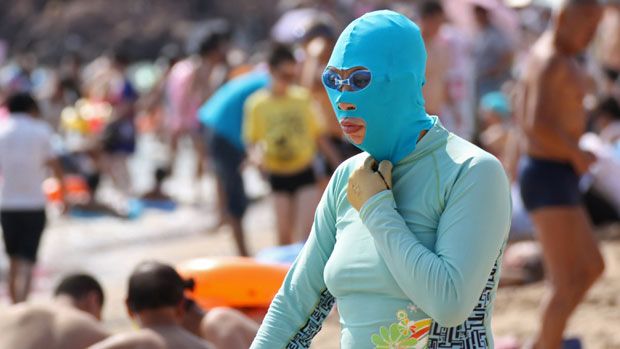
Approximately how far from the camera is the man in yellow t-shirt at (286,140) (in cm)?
909

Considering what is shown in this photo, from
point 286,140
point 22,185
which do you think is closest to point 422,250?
point 22,185

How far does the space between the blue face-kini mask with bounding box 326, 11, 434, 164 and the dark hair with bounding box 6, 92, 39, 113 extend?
6.01 m

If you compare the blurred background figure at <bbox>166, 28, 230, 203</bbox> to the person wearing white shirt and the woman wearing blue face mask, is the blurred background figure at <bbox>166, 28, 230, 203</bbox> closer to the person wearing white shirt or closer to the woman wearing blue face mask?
the person wearing white shirt

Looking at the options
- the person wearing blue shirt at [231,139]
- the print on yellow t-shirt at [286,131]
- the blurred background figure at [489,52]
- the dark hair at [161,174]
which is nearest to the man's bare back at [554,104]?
the print on yellow t-shirt at [286,131]

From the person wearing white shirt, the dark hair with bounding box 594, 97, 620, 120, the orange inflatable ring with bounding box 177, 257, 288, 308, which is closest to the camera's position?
the orange inflatable ring with bounding box 177, 257, 288, 308

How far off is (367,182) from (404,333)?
0.34 meters

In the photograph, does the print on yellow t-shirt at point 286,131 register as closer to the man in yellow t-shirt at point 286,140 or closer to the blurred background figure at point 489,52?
the man in yellow t-shirt at point 286,140

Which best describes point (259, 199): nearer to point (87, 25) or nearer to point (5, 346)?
point (5, 346)

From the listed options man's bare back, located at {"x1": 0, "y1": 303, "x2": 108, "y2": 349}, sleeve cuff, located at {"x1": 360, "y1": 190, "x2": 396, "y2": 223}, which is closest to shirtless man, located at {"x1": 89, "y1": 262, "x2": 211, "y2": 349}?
man's bare back, located at {"x1": 0, "y1": 303, "x2": 108, "y2": 349}

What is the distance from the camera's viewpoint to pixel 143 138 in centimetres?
2631

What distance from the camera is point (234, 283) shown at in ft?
20.3

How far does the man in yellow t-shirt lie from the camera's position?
9.09 m

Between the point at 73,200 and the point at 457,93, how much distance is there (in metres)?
5.76

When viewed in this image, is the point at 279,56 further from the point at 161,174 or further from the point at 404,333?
the point at 404,333
